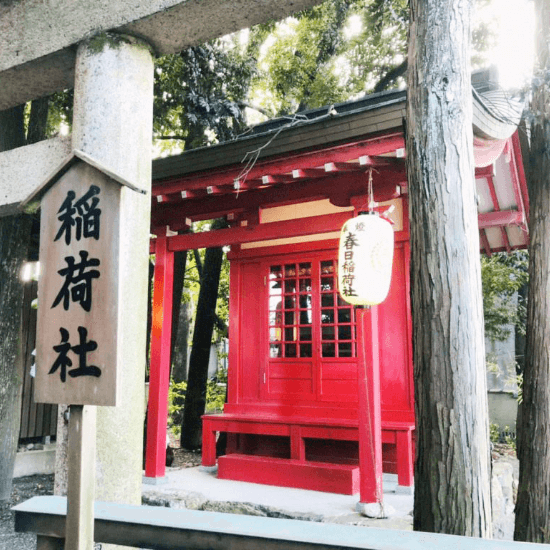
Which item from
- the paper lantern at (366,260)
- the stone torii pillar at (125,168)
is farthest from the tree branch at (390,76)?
the stone torii pillar at (125,168)

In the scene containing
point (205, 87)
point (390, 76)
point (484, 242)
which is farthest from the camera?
point (390, 76)

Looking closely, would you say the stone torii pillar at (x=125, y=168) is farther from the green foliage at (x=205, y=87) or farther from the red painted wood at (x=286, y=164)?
the green foliage at (x=205, y=87)

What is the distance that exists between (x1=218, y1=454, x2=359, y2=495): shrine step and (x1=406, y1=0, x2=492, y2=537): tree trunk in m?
3.28

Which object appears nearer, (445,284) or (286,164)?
(445,284)

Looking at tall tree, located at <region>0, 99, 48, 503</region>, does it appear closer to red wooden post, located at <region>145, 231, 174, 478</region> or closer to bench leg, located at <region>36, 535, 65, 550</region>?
red wooden post, located at <region>145, 231, 174, 478</region>

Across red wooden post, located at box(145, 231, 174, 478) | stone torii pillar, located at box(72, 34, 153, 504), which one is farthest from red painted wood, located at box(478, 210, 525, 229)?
stone torii pillar, located at box(72, 34, 153, 504)

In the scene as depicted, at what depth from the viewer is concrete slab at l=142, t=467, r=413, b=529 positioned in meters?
5.38

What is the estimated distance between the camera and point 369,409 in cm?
580

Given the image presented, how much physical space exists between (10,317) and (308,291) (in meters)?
4.13

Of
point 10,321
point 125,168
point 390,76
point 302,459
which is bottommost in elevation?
point 302,459

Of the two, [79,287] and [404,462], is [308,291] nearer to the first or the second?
[404,462]

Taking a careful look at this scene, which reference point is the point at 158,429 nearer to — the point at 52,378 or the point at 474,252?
the point at 52,378

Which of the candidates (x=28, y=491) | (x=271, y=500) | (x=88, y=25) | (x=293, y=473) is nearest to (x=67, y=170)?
(x=88, y=25)

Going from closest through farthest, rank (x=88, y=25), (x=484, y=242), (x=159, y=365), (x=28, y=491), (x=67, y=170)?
1. (x=67, y=170)
2. (x=88, y=25)
3. (x=159, y=365)
4. (x=28, y=491)
5. (x=484, y=242)
